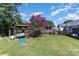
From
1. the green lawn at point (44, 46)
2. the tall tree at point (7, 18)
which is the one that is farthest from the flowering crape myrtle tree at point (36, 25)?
the tall tree at point (7, 18)

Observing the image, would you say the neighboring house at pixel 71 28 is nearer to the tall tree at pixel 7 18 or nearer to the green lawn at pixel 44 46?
the green lawn at pixel 44 46

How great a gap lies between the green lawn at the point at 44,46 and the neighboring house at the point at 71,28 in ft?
0.24

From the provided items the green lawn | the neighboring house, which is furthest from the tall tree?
the neighboring house

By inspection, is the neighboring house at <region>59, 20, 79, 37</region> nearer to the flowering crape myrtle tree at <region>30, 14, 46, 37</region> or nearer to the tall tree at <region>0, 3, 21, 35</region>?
the flowering crape myrtle tree at <region>30, 14, 46, 37</region>

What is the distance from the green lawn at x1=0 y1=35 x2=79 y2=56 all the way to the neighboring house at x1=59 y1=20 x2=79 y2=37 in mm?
74

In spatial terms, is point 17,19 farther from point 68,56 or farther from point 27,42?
point 68,56

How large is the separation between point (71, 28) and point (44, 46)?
0.41 m

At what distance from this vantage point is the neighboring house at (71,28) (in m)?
3.40

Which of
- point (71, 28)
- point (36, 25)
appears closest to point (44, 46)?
point (36, 25)

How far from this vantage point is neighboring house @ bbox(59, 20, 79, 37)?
3399 millimetres

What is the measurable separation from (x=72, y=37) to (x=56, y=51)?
0.91 ft

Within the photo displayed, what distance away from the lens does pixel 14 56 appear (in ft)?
11.1

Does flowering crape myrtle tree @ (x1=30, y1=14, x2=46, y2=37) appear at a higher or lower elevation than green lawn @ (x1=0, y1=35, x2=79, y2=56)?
higher

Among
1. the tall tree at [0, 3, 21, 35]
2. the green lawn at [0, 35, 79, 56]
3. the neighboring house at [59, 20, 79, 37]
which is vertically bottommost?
the green lawn at [0, 35, 79, 56]
